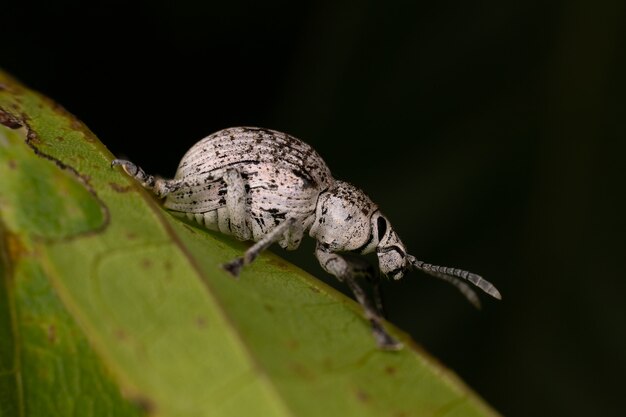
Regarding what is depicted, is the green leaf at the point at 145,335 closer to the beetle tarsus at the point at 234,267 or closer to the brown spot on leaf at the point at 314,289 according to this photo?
the beetle tarsus at the point at 234,267

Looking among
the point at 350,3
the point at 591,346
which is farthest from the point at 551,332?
the point at 350,3

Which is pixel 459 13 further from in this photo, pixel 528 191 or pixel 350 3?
pixel 528 191

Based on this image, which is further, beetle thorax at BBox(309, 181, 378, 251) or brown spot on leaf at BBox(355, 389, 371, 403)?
beetle thorax at BBox(309, 181, 378, 251)

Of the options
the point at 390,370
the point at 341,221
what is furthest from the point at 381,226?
the point at 390,370

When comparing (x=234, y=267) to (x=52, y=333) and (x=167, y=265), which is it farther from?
(x=52, y=333)

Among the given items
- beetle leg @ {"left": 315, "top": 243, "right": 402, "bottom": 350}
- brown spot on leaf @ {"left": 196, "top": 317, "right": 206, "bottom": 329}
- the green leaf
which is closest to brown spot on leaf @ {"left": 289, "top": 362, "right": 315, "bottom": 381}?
the green leaf

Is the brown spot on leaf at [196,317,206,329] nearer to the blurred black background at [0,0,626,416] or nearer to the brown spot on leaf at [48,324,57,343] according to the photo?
the brown spot on leaf at [48,324,57,343]
